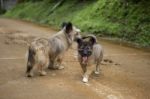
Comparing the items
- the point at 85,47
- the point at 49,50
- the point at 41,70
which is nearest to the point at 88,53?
the point at 85,47

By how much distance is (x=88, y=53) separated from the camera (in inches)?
287

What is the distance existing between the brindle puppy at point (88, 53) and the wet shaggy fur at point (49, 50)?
2.75 ft

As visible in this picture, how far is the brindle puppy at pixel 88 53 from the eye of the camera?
7.29 metres

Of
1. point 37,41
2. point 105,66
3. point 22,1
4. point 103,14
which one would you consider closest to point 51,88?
point 37,41

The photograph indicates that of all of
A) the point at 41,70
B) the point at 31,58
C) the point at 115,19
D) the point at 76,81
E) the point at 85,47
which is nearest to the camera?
the point at 85,47

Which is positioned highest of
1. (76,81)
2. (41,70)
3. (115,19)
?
(115,19)

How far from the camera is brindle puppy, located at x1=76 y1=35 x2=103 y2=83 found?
7.29m

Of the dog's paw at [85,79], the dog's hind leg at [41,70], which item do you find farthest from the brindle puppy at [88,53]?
the dog's hind leg at [41,70]

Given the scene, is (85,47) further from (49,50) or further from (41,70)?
(41,70)

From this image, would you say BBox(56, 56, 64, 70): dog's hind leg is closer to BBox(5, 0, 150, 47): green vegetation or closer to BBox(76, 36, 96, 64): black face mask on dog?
BBox(76, 36, 96, 64): black face mask on dog

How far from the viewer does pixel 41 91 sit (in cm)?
685

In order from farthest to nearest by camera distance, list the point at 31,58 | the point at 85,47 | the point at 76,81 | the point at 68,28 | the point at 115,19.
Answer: the point at 115,19, the point at 68,28, the point at 76,81, the point at 31,58, the point at 85,47

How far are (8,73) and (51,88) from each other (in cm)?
173

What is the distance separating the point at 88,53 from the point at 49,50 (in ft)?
3.66
